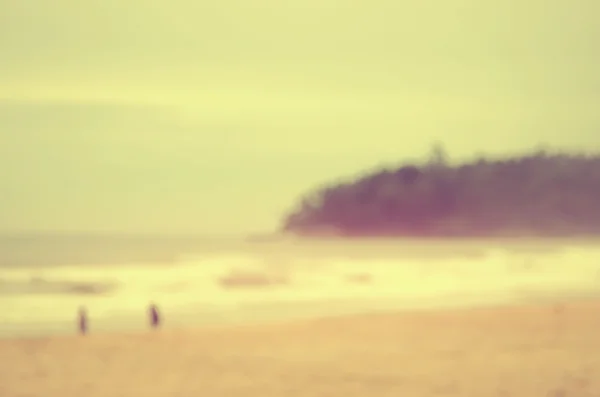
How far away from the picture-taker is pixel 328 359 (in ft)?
5.40

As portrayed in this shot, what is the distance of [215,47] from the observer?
1.62 m

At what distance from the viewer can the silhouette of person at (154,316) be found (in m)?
1.67

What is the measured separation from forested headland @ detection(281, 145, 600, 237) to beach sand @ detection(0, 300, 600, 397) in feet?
0.82

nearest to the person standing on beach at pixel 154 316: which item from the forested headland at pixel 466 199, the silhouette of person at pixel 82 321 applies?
the silhouette of person at pixel 82 321

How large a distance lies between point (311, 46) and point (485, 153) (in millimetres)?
540

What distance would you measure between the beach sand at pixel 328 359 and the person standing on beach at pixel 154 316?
3 cm

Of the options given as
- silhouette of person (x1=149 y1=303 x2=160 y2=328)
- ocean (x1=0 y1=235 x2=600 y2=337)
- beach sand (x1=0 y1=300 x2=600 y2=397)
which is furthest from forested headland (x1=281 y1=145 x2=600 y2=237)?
silhouette of person (x1=149 y1=303 x2=160 y2=328)

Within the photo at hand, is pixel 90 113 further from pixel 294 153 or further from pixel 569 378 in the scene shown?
pixel 569 378

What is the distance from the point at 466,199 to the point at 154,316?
883 mm

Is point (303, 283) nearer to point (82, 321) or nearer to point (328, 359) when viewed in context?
point (328, 359)

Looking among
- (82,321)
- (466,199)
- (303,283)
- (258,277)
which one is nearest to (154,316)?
(82,321)

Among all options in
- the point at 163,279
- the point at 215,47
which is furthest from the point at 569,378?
the point at 215,47

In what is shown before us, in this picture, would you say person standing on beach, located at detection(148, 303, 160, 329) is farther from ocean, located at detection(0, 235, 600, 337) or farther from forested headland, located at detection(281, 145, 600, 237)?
forested headland, located at detection(281, 145, 600, 237)

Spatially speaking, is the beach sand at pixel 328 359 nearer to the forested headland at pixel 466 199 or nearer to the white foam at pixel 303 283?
the white foam at pixel 303 283
